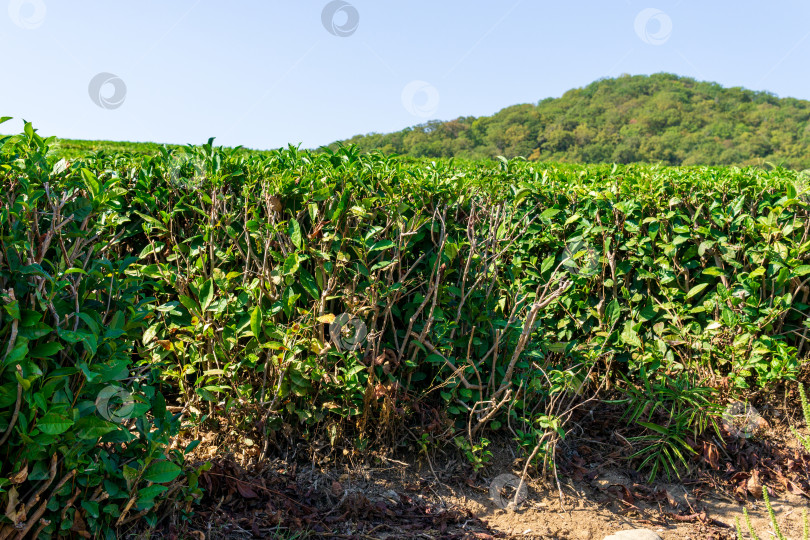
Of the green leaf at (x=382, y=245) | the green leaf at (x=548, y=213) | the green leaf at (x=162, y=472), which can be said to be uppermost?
the green leaf at (x=548, y=213)

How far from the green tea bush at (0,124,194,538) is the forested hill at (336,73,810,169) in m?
23.0

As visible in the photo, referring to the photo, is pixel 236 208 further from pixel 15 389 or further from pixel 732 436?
pixel 732 436

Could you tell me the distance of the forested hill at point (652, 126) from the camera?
31.1 metres

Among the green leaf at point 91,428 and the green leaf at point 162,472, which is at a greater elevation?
the green leaf at point 91,428

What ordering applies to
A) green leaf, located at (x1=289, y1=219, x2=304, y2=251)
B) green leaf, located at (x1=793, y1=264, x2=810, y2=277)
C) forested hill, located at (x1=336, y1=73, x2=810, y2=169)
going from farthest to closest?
forested hill, located at (x1=336, y1=73, x2=810, y2=169)
green leaf, located at (x1=793, y1=264, x2=810, y2=277)
green leaf, located at (x1=289, y1=219, x2=304, y2=251)

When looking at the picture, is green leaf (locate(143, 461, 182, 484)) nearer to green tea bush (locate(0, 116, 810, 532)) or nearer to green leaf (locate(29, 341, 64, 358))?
green tea bush (locate(0, 116, 810, 532))
